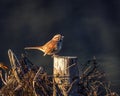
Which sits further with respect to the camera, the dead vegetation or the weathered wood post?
the dead vegetation

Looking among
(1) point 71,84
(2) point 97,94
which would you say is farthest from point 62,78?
(2) point 97,94

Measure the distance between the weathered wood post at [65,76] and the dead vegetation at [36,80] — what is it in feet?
0.12

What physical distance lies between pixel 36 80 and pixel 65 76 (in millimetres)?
301

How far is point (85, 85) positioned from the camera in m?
7.31

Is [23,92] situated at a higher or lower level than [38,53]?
lower

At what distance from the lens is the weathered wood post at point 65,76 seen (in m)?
6.98

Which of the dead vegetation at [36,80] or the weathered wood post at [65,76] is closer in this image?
the weathered wood post at [65,76]

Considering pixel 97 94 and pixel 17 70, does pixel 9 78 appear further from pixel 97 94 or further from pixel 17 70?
pixel 97 94

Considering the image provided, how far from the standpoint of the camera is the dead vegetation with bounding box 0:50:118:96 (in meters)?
7.14

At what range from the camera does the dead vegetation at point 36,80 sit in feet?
23.4

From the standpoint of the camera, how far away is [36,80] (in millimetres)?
7125

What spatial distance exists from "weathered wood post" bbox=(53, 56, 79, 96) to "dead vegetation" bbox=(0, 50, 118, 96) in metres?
0.04

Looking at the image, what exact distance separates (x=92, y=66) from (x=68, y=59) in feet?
1.66

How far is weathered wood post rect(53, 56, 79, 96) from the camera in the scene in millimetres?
6984
